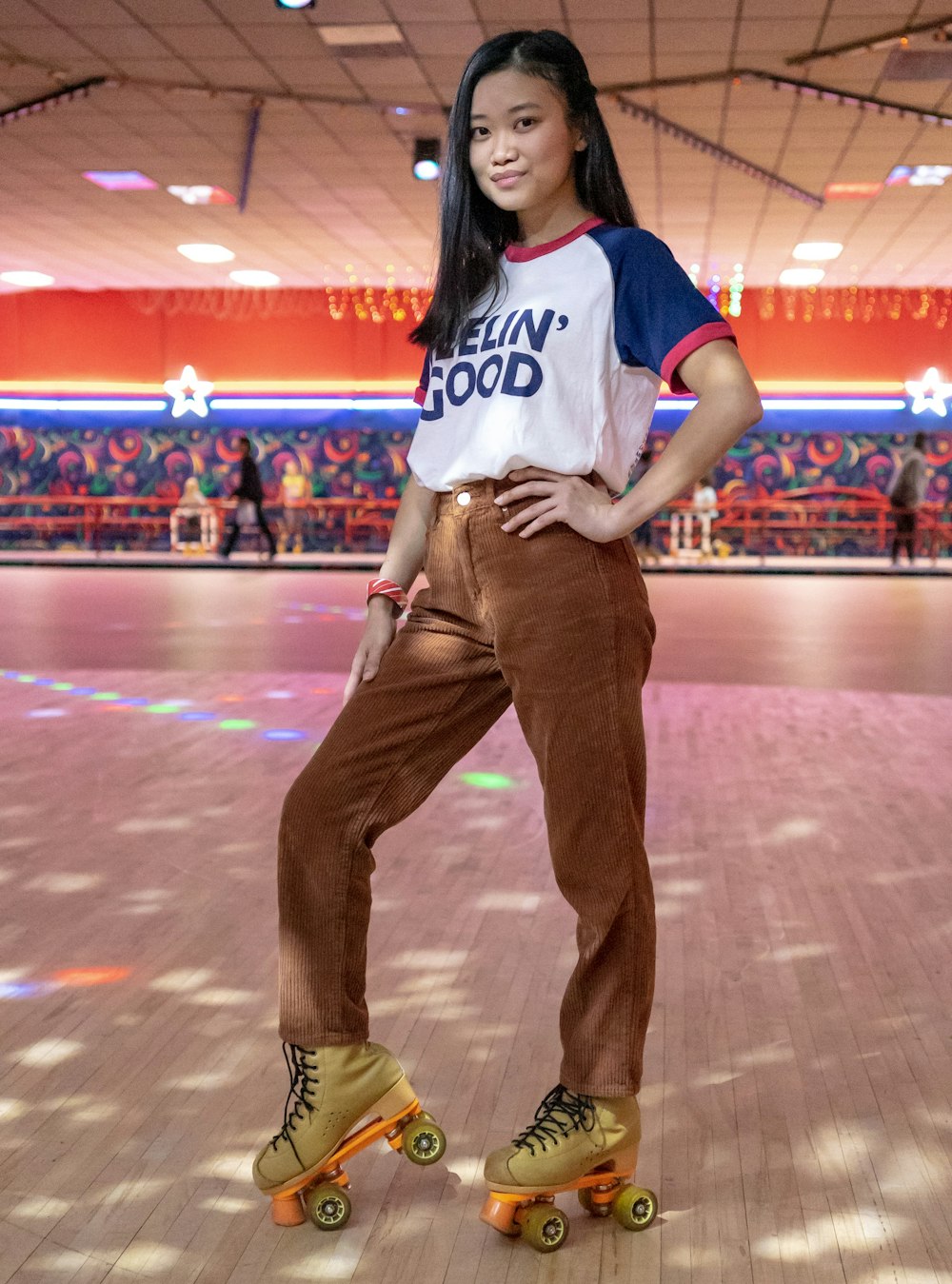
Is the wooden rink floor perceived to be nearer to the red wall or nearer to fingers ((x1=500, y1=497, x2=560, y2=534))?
fingers ((x1=500, y1=497, x2=560, y2=534))

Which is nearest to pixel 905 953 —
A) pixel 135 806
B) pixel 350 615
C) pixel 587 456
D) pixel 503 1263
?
pixel 503 1263

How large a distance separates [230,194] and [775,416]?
794 centimetres

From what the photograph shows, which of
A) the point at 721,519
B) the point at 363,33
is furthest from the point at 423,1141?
the point at 721,519

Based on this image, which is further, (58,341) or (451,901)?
(58,341)

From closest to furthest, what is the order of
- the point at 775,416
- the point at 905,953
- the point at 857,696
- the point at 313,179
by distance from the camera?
the point at 905,953
the point at 857,696
the point at 313,179
the point at 775,416

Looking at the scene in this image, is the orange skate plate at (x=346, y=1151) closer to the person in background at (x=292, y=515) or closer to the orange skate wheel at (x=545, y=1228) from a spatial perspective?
the orange skate wheel at (x=545, y=1228)

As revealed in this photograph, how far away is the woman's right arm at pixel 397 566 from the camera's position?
144cm

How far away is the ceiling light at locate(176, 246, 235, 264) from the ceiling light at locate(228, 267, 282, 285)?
22.3 inches

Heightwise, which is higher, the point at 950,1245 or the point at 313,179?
the point at 313,179

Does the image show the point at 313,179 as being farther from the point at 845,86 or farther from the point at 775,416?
the point at 775,416

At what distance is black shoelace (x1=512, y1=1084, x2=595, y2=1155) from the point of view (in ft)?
4.28

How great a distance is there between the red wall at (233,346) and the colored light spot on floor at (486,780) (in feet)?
44.4

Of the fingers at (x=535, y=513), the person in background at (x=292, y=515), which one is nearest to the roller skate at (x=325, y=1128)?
the fingers at (x=535, y=513)

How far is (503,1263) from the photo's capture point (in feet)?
4.19
